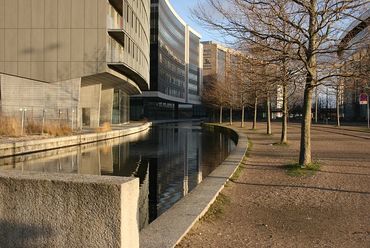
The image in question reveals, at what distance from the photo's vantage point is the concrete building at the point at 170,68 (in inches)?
3548

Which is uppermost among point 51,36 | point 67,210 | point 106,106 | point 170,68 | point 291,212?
point 170,68

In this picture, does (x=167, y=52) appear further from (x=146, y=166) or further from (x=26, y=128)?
(x=146, y=166)

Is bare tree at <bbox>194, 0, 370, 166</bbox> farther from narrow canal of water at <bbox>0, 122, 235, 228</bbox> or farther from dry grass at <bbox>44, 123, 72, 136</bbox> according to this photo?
dry grass at <bbox>44, 123, 72, 136</bbox>

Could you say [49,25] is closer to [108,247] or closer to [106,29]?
[106,29]

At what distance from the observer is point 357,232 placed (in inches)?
266

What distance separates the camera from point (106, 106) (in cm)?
5328

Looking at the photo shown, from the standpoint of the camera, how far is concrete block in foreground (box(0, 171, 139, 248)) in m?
4.27

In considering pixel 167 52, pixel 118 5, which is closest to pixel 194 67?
pixel 167 52

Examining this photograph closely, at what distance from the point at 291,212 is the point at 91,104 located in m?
38.9

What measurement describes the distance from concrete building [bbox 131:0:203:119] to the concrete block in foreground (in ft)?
279

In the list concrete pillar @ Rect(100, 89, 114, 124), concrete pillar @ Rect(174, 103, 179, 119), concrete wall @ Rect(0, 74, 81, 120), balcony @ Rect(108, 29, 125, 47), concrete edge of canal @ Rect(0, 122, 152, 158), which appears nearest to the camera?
concrete edge of canal @ Rect(0, 122, 152, 158)

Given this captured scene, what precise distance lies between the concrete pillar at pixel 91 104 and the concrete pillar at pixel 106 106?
714 centimetres

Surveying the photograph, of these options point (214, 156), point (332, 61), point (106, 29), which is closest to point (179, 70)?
point (106, 29)

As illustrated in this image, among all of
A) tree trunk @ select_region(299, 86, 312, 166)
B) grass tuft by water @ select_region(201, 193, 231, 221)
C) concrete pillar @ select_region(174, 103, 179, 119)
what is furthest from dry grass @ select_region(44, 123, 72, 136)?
concrete pillar @ select_region(174, 103, 179, 119)
